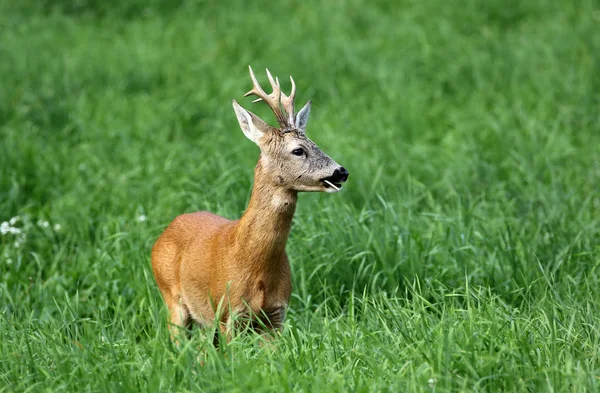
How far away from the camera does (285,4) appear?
10.6m

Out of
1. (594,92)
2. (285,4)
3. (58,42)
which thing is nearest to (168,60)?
(58,42)

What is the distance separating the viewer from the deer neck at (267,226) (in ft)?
12.8

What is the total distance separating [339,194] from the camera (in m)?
5.71

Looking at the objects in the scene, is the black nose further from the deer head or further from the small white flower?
the small white flower

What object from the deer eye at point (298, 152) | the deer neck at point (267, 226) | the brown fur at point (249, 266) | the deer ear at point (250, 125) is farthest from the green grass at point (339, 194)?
the deer ear at point (250, 125)

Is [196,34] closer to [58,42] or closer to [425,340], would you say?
[58,42]

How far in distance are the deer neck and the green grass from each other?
14.5 inches

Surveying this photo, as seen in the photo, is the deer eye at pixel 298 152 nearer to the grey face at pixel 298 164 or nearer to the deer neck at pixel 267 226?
the grey face at pixel 298 164

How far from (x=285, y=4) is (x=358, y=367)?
25.2 ft

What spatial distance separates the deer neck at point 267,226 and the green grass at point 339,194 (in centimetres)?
37

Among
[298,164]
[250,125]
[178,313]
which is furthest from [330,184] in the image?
[178,313]

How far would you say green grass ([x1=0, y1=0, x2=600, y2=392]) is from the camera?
3.46 metres

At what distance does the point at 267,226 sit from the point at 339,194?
1.85m

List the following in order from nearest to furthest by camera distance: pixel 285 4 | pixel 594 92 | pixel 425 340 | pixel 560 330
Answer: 1. pixel 425 340
2. pixel 560 330
3. pixel 594 92
4. pixel 285 4
